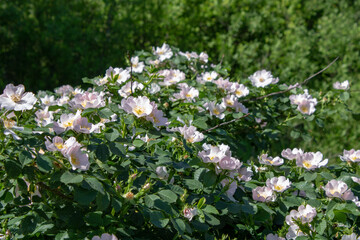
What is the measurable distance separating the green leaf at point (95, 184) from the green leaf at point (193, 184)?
0.39m

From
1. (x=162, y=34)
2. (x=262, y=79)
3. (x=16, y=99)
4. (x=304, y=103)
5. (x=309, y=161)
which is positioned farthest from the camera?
(x=162, y=34)

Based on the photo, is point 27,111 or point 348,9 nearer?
point 27,111

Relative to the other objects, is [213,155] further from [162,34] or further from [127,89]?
[162,34]

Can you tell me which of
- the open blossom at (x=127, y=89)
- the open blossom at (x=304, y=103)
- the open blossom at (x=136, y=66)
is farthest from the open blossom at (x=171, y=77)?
the open blossom at (x=304, y=103)

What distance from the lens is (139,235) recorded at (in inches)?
60.9

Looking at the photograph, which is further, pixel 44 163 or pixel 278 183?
pixel 278 183

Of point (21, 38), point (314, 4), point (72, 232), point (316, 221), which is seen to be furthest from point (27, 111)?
point (314, 4)

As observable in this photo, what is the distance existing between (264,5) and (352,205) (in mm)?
3695

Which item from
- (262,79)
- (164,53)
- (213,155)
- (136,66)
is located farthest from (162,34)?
(213,155)

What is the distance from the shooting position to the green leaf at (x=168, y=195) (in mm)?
1354

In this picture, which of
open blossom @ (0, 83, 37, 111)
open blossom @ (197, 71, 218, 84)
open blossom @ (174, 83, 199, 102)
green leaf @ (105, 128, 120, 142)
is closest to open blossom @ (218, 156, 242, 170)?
green leaf @ (105, 128, 120, 142)

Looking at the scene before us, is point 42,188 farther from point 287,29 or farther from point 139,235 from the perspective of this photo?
point 287,29

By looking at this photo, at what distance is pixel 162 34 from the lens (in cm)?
477

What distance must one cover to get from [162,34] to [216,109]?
2.87 metres
